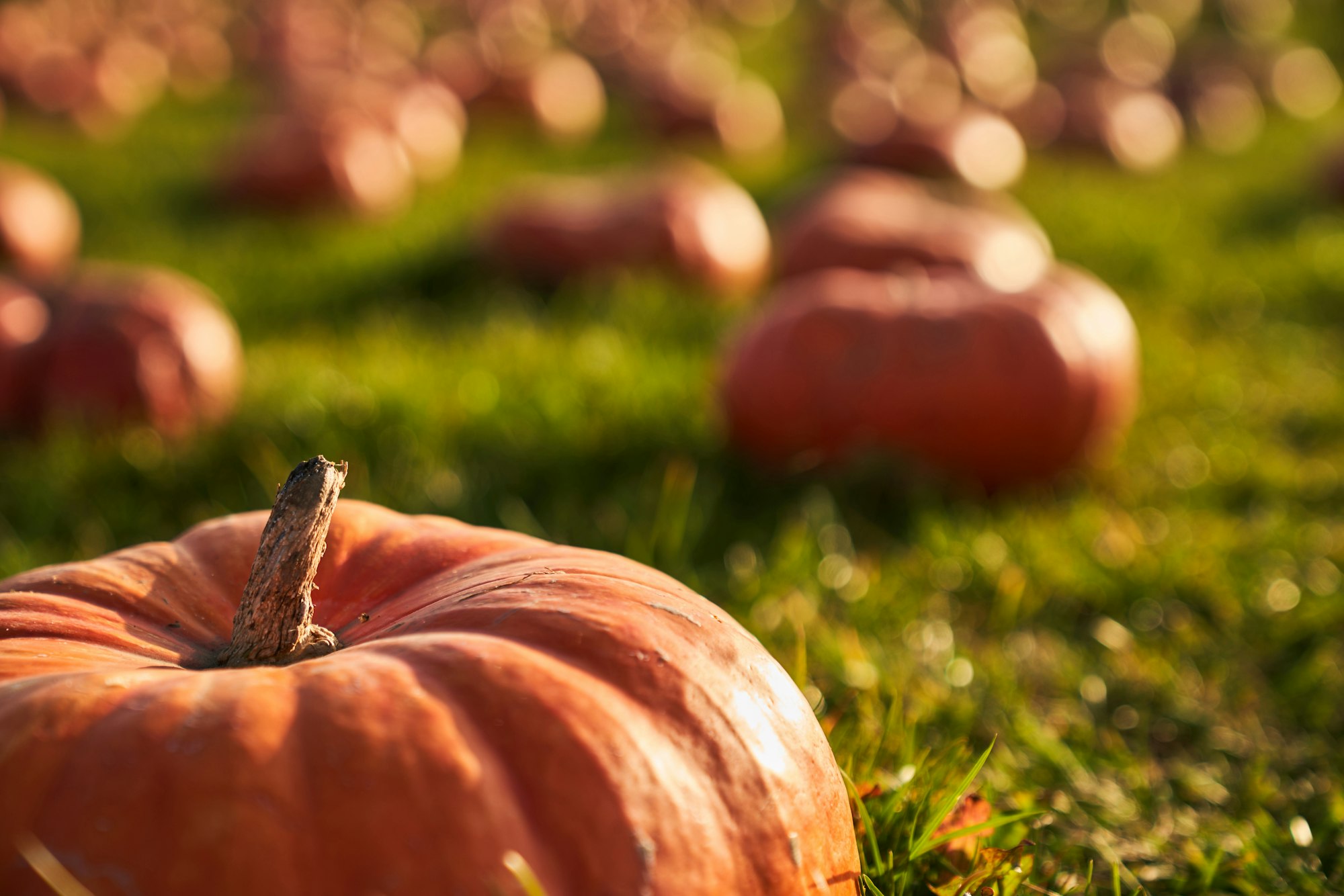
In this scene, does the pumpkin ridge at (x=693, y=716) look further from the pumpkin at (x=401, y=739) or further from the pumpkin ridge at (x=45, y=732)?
the pumpkin ridge at (x=45, y=732)

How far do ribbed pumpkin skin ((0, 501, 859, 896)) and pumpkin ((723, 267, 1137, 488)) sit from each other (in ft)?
7.15

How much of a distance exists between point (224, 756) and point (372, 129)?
7.00m

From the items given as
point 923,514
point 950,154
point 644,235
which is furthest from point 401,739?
point 950,154

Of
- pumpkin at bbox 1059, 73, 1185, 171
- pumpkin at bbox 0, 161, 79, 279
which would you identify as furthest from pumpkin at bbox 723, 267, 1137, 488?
pumpkin at bbox 1059, 73, 1185, 171

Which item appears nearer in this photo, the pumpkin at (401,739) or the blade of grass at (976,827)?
the pumpkin at (401,739)

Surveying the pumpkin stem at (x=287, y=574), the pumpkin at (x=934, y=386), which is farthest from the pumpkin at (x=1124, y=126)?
the pumpkin stem at (x=287, y=574)

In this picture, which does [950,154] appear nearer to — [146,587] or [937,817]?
[937,817]

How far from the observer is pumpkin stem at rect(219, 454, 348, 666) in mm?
1509

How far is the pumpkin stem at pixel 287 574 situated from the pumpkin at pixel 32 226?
16.0 feet

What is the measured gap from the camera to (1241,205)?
27.1 ft

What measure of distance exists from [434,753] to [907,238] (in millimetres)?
4409

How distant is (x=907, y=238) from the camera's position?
5.41 meters

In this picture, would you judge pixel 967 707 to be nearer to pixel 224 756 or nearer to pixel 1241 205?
pixel 224 756

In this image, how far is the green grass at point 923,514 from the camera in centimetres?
229
